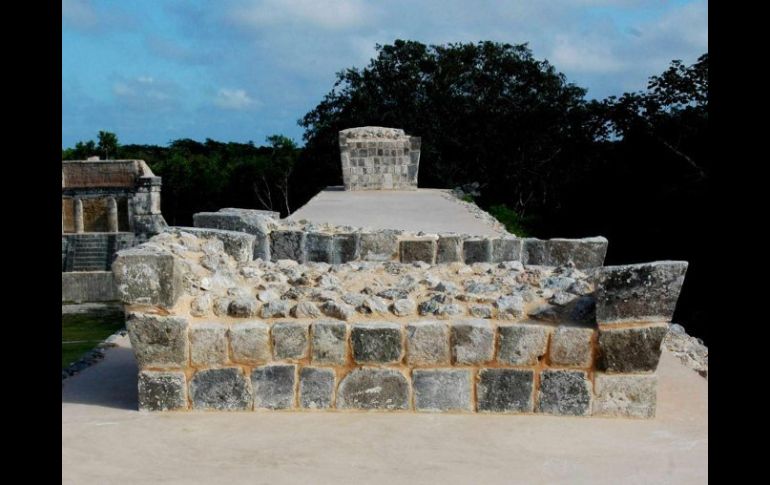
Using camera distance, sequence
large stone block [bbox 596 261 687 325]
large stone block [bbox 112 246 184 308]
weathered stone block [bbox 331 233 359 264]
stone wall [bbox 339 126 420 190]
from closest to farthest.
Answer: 1. large stone block [bbox 596 261 687 325]
2. large stone block [bbox 112 246 184 308]
3. weathered stone block [bbox 331 233 359 264]
4. stone wall [bbox 339 126 420 190]

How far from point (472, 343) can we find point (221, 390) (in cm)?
144

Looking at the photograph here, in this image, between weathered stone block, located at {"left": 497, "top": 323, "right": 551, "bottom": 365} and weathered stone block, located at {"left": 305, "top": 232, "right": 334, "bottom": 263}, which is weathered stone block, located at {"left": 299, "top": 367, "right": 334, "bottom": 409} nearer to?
weathered stone block, located at {"left": 497, "top": 323, "right": 551, "bottom": 365}

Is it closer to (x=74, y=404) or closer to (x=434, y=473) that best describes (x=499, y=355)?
(x=434, y=473)

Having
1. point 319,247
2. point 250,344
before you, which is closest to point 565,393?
point 250,344

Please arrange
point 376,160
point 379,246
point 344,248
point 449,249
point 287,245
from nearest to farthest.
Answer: point 449,249
point 379,246
point 344,248
point 287,245
point 376,160

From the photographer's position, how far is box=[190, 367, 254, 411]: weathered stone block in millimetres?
4715

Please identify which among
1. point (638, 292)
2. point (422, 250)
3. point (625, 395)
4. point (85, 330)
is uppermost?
point (422, 250)

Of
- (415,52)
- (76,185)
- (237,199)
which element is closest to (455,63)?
(415,52)

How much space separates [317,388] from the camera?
185 inches

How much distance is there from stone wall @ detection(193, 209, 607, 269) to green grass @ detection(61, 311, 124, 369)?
155 inches

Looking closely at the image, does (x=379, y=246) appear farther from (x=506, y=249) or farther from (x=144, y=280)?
(x=144, y=280)

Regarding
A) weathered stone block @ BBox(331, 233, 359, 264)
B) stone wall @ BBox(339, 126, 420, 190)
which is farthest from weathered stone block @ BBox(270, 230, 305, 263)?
stone wall @ BBox(339, 126, 420, 190)

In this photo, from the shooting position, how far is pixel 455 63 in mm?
29594
